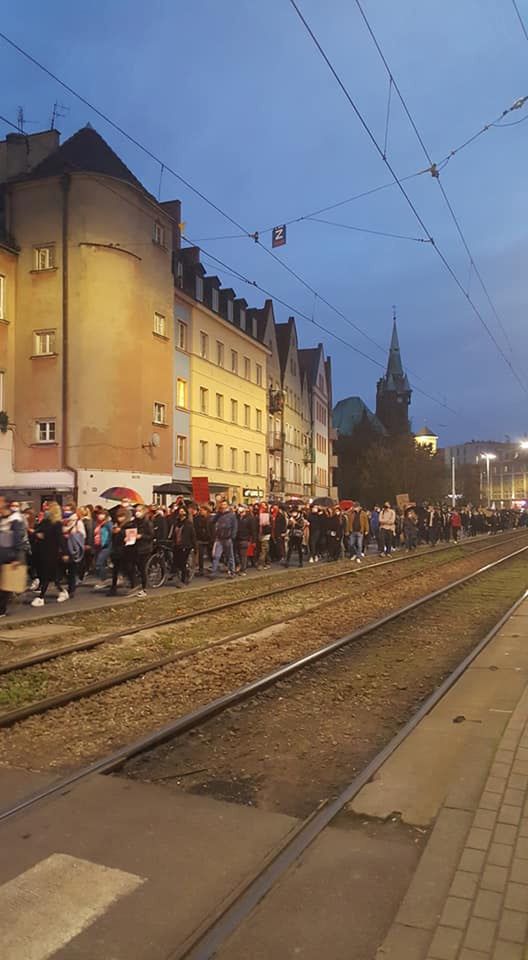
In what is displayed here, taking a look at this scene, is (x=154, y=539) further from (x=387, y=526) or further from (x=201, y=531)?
(x=387, y=526)

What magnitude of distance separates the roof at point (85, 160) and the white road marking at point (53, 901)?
1243 inches

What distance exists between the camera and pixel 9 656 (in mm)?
8812

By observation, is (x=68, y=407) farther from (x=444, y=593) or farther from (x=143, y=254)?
(x=444, y=593)

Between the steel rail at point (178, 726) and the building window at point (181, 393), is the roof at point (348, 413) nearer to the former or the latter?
the building window at point (181, 393)

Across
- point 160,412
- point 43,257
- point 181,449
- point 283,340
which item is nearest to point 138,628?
point 43,257

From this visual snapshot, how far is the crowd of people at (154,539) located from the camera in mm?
13172

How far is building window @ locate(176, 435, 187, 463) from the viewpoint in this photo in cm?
3731

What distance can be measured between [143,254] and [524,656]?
2800 centimetres

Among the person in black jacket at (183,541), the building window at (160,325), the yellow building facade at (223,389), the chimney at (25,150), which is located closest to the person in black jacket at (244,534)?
the person in black jacket at (183,541)

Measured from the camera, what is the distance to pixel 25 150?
33844 mm

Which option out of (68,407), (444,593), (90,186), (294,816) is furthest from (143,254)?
(294,816)

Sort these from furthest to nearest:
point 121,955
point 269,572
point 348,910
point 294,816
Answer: point 269,572 < point 294,816 < point 348,910 < point 121,955

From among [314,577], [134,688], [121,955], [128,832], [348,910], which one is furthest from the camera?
[314,577]

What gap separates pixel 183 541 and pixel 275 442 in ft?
119
